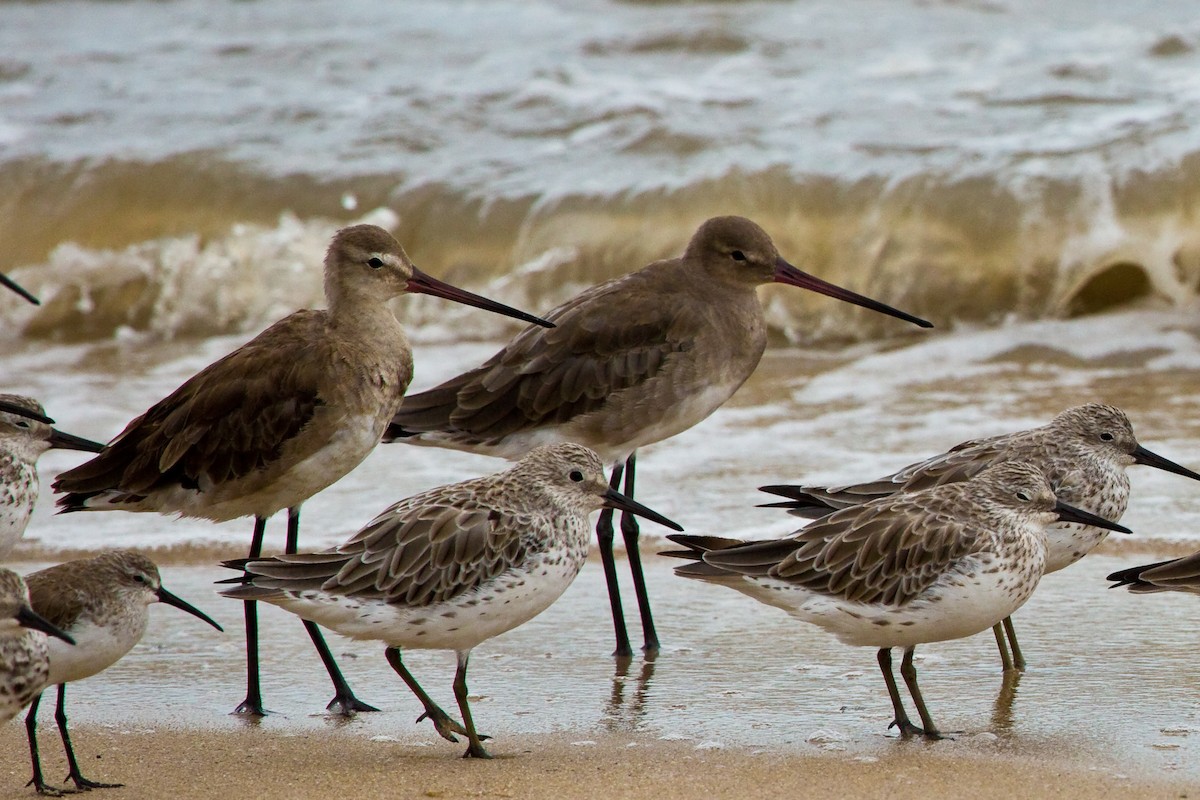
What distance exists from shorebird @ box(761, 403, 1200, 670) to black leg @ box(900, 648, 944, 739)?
2.41 feet

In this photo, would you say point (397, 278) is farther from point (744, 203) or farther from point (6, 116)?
point (6, 116)

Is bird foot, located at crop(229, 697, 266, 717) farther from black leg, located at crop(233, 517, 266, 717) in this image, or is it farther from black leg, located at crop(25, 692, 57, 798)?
black leg, located at crop(25, 692, 57, 798)

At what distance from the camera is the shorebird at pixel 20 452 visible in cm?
606

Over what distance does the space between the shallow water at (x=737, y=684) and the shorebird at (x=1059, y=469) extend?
1.13ft

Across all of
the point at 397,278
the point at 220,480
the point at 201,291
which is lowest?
the point at 201,291

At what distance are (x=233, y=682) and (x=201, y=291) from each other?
887 centimetres

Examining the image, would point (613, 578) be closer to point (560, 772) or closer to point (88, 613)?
point (560, 772)

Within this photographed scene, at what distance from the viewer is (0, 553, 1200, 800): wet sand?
5039mm

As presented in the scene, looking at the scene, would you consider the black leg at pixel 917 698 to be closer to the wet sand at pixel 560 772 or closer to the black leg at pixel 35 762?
the wet sand at pixel 560 772

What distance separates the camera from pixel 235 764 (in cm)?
530

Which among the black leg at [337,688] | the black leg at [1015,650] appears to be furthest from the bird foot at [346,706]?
the black leg at [1015,650]

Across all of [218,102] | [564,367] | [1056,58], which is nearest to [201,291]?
[218,102]

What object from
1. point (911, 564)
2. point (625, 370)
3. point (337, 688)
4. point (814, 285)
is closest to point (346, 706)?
point (337, 688)

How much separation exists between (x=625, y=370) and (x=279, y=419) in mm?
1757
